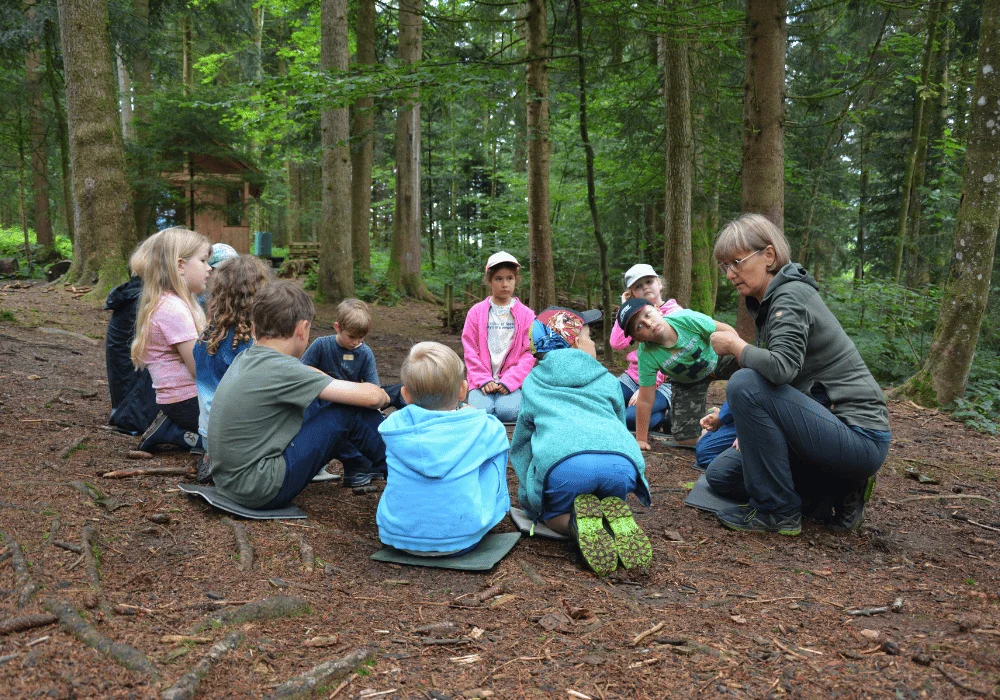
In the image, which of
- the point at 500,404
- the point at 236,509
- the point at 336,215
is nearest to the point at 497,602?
the point at 236,509

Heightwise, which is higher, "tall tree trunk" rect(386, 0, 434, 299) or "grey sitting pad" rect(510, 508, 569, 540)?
"tall tree trunk" rect(386, 0, 434, 299)

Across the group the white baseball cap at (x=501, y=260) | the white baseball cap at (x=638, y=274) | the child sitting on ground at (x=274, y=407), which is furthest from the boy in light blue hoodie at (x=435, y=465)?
the white baseball cap at (x=638, y=274)

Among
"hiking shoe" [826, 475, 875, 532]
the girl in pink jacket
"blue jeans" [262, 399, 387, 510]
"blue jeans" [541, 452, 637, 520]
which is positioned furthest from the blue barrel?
"hiking shoe" [826, 475, 875, 532]

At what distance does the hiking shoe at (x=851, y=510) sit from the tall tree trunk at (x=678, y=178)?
6073mm

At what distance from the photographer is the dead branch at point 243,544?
2775 mm

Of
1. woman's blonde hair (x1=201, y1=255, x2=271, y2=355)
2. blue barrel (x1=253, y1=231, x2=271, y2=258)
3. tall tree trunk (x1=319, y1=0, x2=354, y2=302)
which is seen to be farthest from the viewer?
blue barrel (x1=253, y1=231, x2=271, y2=258)

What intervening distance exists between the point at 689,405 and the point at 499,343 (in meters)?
1.67

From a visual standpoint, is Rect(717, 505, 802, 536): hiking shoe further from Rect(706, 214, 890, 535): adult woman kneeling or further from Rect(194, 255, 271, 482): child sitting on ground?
Rect(194, 255, 271, 482): child sitting on ground

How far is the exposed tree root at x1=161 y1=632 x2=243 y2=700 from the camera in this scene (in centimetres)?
177

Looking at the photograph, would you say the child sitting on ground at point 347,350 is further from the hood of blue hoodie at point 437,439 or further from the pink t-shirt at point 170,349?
the hood of blue hoodie at point 437,439

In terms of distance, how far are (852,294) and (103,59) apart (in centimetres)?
1125

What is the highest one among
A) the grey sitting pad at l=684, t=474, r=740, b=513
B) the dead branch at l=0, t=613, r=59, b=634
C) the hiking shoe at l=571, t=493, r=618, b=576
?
the dead branch at l=0, t=613, r=59, b=634

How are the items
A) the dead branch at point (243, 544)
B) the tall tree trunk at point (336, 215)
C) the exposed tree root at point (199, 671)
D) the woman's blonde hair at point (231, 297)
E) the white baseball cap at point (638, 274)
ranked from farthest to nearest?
the tall tree trunk at point (336, 215) < the white baseball cap at point (638, 274) < the woman's blonde hair at point (231, 297) < the dead branch at point (243, 544) < the exposed tree root at point (199, 671)

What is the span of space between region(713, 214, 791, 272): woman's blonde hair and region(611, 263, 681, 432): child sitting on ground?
71.1 inches
